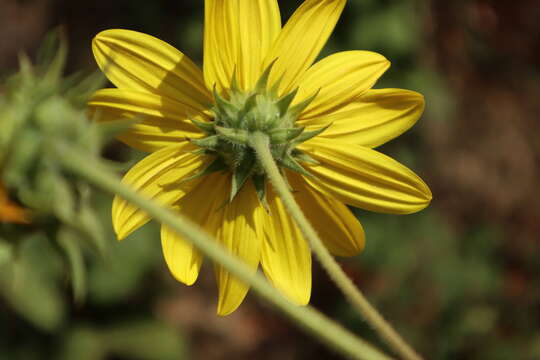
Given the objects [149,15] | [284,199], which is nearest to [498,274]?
[149,15]

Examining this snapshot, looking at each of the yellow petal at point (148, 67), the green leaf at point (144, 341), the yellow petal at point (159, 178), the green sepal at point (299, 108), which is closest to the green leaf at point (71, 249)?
the yellow petal at point (159, 178)

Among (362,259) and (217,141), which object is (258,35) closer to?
(217,141)

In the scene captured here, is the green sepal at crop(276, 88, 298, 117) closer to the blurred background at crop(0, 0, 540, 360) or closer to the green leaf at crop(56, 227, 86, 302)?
the green leaf at crop(56, 227, 86, 302)

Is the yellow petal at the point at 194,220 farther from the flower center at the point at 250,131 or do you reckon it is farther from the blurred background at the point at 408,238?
the blurred background at the point at 408,238

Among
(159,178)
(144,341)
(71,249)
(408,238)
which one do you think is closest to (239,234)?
(159,178)

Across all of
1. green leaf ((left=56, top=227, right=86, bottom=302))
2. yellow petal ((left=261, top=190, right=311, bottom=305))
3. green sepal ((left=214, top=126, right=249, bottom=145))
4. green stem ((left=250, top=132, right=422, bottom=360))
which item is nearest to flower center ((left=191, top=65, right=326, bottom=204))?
green sepal ((left=214, top=126, right=249, bottom=145))

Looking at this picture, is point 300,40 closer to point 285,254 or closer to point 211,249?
point 285,254
